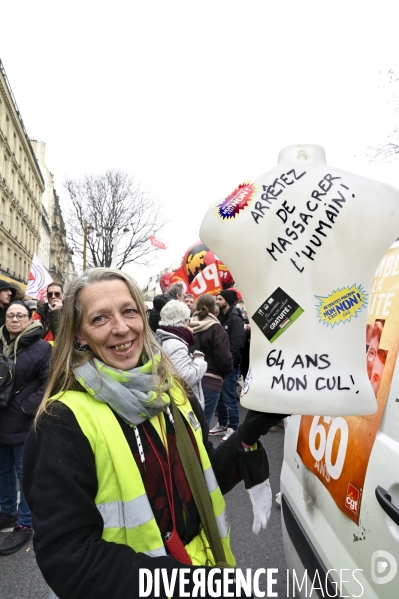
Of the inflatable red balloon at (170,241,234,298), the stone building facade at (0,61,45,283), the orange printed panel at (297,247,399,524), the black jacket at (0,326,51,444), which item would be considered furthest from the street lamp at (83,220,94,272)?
the orange printed panel at (297,247,399,524)

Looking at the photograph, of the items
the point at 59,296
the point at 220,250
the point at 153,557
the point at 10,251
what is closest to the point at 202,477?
the point at 153,557

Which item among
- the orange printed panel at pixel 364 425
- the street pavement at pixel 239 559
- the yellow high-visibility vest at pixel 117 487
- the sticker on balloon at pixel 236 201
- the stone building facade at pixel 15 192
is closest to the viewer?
the yellow high-visibility vest at pixel 117 487

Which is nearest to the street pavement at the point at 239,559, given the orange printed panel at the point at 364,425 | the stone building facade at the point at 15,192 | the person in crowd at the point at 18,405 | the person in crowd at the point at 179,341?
the person in crowd at the point at 18,405

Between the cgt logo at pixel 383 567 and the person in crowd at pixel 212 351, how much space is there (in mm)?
3155

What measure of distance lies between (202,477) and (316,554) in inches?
29.9

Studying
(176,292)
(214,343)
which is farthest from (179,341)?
(176,292)

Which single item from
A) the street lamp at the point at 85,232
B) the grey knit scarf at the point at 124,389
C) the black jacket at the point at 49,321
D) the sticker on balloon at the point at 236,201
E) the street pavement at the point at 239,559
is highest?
the street lamp at the point at 85,232

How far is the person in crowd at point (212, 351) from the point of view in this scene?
4434mm

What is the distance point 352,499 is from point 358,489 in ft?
0.18

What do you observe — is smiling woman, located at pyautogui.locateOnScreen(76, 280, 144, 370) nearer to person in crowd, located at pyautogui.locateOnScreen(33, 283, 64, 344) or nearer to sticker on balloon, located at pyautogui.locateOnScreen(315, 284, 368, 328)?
sticker on balloon, located at pyautogui.locateOnScreen(315, 284, 368, 328)

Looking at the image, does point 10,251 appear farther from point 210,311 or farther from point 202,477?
point 202,477

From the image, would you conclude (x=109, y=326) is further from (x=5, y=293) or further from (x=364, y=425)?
(x=5, y=293)

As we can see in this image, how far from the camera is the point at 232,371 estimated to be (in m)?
5.57

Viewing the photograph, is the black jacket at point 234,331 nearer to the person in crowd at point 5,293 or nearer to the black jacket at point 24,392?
the person in crowd at point 5,293
